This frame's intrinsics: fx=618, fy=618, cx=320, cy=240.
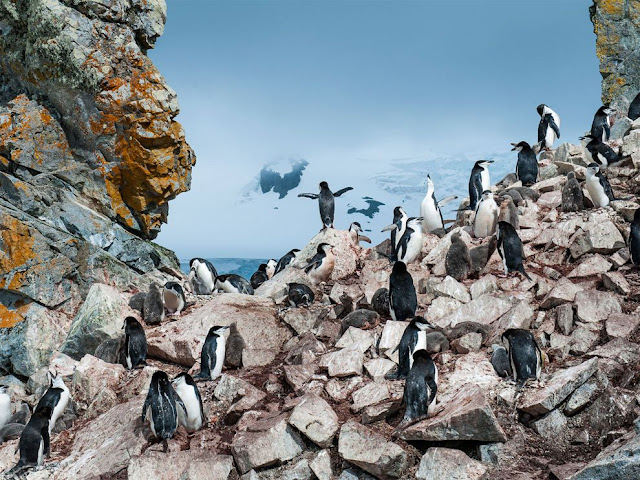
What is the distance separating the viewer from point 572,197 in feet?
37.0

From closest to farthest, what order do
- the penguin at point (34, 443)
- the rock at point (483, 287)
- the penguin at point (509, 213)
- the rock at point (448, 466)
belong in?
the rock at point (448, 466) → the penguin at point (34, 443) → the rock at point (483, 287) → the penguin at point (509, 213)

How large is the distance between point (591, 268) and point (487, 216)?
2.19m

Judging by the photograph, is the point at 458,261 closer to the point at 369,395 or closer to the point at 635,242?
the point at 635,242

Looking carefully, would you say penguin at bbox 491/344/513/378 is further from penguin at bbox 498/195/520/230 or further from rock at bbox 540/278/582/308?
penguin at bbox 498/195/520/230

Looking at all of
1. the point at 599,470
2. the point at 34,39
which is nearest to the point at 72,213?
the point at 34,39

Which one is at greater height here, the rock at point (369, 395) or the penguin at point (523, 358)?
the penguin at point (523, 358)

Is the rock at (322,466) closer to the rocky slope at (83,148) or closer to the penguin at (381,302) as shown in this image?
the penguin at (381,302)

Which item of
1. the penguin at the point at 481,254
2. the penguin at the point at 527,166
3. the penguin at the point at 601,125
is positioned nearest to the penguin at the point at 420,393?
the penguin at the point at 481,254

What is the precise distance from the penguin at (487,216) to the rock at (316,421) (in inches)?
214

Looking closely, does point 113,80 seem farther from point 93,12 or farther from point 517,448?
point 517,448

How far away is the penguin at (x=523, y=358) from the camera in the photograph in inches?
275

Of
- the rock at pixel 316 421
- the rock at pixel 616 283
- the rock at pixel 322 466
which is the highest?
the rock at pixel 616 283

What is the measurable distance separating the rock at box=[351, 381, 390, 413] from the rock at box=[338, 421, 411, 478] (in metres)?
0.63

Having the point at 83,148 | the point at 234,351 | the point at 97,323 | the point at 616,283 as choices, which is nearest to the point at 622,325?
the point at 616,283
